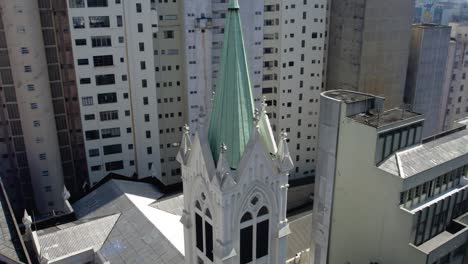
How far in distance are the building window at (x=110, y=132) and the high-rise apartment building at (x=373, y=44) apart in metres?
42.1

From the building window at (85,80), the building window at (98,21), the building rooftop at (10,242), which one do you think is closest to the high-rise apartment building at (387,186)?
the building rooftop at (10,242)

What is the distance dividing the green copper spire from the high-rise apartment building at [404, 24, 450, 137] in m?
58.8

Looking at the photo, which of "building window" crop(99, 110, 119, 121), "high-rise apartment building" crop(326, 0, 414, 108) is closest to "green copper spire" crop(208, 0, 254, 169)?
"building window" crop(99, 110, 119, 121)

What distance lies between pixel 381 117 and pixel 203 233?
70.7ft

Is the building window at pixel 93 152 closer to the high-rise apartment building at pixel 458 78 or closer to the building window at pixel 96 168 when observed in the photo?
the building window at pixel 96 168

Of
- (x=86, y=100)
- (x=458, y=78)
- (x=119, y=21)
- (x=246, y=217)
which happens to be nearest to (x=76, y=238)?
(x=246, y=217)

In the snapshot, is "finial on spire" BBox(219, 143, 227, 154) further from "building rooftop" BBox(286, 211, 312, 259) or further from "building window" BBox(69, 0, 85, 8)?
"building window" BBox(69, 0, 85, 8)

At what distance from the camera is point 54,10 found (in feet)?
193

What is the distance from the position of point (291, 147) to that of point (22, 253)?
55.0 meters

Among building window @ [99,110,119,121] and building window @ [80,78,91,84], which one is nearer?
building window @ [80,78,91,84]

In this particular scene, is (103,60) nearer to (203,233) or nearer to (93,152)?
(93,152)

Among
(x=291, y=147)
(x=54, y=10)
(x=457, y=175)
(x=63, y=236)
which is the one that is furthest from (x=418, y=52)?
(x=63, y=236)

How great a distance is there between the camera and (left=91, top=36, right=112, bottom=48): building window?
2331 inches

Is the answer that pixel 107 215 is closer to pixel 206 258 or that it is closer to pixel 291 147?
pixel 206 258
